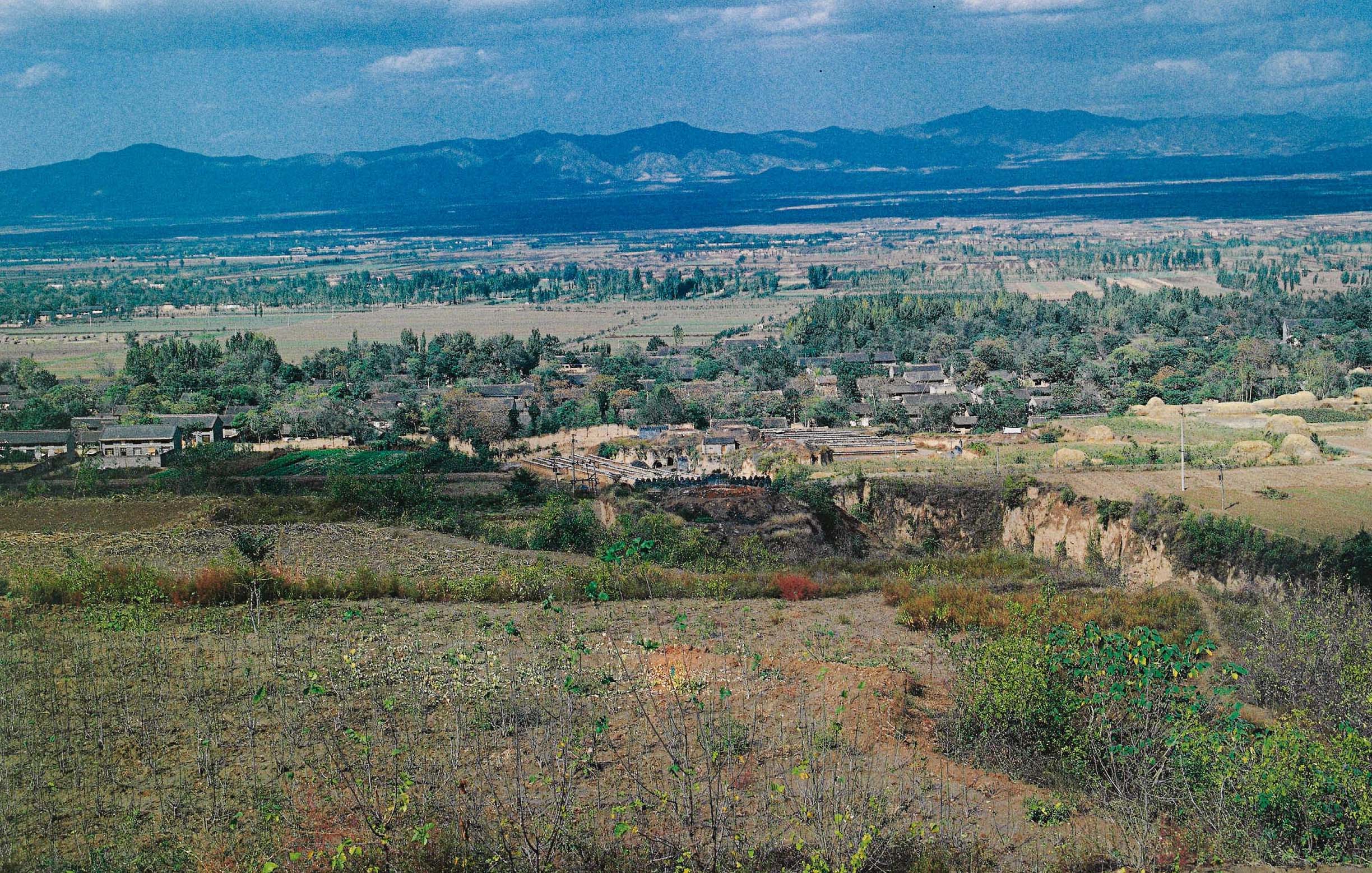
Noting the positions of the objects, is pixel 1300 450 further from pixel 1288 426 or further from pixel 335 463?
pixel 335 463

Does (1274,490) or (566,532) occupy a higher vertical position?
(566,532)

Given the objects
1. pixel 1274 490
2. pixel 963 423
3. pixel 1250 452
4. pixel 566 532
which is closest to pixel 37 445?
pixel 566 532

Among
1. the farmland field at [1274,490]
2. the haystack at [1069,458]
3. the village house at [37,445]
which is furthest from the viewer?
the village house at [37,445]

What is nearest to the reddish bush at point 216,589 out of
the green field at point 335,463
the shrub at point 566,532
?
the shrub at point 566,532

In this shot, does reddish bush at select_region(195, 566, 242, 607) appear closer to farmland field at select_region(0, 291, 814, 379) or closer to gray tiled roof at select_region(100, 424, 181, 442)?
gray tiled roof at select_region(100, 424, 181, 442)

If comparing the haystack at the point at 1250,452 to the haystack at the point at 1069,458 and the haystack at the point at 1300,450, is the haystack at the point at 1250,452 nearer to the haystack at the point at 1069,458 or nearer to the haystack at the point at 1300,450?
the haystack at the point at 1300,450

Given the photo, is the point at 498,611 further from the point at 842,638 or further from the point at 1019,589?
the point at 1019,589
